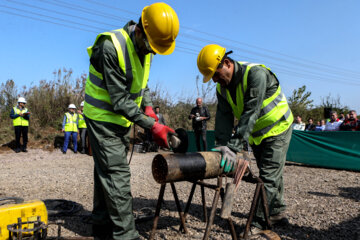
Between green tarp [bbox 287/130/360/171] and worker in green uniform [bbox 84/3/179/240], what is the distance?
692 cm

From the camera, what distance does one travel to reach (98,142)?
263 cm

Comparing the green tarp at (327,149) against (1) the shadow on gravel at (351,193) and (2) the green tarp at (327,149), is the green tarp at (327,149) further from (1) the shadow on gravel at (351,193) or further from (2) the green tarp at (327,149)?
(1) the shadow on gravel at (351,193)

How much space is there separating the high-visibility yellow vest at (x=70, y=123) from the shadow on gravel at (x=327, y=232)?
930 cm

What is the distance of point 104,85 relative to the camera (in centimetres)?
264

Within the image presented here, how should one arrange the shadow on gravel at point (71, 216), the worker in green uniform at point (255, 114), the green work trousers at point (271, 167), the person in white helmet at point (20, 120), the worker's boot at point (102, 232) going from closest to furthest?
the worker in green uniform at point (255, 114)
the worker's boot at point (102, 232)
the green work trousers at point (271, 167)
the shadow on gravel at point (71, 216)
the person in white helmet at point (20, 120)

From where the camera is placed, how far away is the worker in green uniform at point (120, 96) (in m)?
2.50

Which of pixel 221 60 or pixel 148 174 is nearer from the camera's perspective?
pixel 221 60

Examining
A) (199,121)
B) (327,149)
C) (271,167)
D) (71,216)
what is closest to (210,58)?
(271,167)

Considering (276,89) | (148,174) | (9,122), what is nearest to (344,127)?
(148,174)

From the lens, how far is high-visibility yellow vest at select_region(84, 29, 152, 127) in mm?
2572

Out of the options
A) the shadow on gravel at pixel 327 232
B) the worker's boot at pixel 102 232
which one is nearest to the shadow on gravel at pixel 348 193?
the shadow on gravel at pixel 327 232

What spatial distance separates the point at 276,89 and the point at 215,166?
1.30 metres

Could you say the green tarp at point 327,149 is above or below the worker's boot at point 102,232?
above

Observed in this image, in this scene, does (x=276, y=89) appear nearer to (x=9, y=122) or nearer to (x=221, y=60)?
(x=221, y=60)
